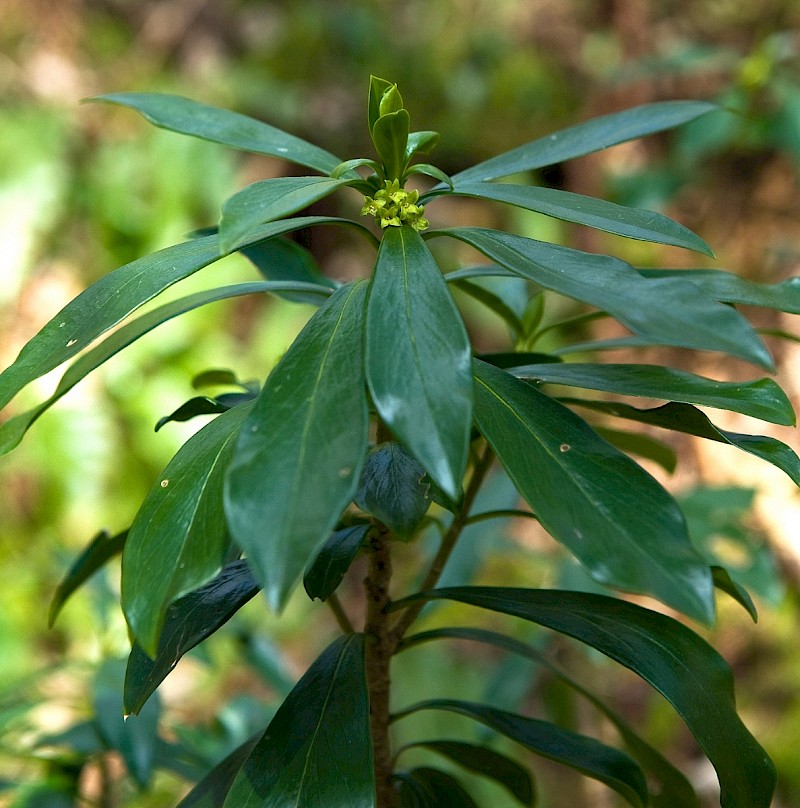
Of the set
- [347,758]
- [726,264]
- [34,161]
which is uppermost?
[34,161]

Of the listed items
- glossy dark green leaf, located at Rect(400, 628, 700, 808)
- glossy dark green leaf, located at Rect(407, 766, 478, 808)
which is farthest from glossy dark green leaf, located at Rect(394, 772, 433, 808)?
glossy dark green leaf, located at Rect(400, 628, 700, 808)

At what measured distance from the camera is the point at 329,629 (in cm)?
235

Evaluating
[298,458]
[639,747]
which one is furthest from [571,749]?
[298,458]

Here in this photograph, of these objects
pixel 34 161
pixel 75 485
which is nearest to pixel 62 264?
pixel 34 161

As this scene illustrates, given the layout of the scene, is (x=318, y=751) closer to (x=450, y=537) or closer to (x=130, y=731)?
(x=450, y=537)

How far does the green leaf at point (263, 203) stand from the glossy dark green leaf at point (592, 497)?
153 millimetres

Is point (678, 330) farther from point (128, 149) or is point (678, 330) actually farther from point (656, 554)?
point (128, 149)

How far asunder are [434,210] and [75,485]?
1509mm

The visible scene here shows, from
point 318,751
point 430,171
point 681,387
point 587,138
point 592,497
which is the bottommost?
point 318,751

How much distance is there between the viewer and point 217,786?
2.09 feet

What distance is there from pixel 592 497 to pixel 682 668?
0.17 m

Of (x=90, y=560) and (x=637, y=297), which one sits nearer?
(x=637, y=297)

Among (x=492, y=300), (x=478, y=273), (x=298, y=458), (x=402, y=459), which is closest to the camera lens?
(x=298, y=458)

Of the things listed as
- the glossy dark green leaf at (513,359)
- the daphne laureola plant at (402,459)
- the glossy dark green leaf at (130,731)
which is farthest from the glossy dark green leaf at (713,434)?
the glossy dark green leaf at (130,731)
